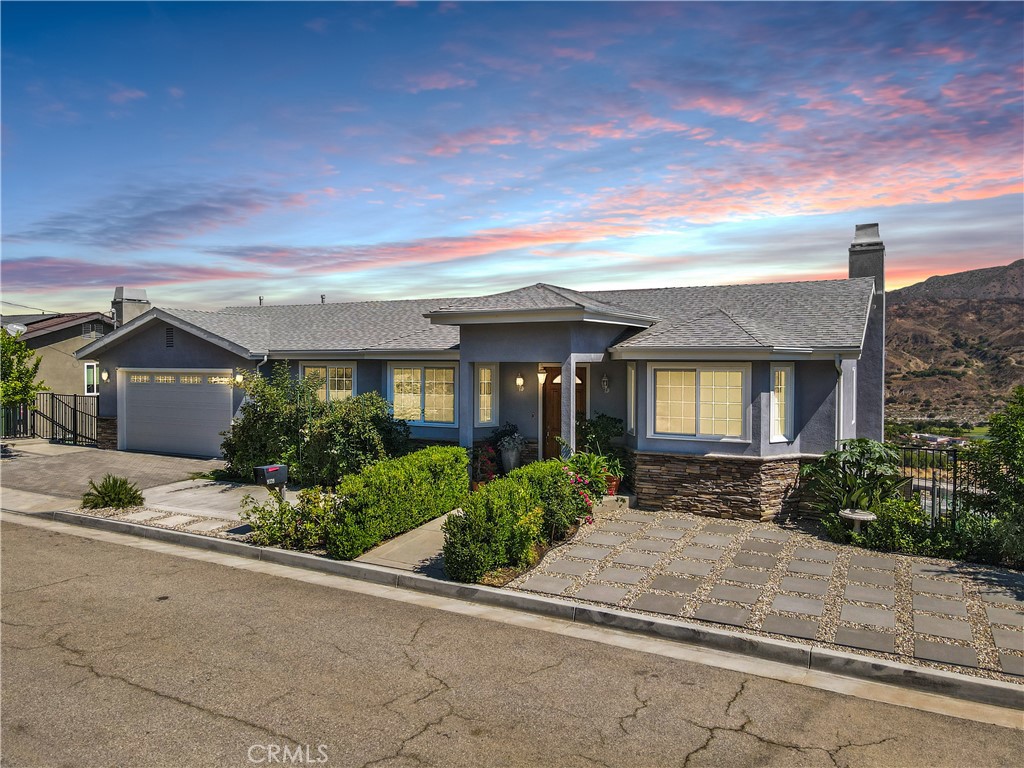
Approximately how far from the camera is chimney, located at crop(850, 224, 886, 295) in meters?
16.6

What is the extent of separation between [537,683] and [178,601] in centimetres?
510

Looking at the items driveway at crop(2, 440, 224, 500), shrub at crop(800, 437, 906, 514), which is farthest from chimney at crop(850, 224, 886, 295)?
driveway at crop(2, 440, 224, 500)

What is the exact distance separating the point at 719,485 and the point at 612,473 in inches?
82.2

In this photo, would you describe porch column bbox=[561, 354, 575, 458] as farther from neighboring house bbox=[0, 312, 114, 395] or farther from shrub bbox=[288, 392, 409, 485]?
neighboring house bbox=[0, 312, 114, 395]

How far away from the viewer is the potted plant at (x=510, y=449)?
15062 mm

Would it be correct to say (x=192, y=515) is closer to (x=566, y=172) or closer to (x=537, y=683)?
(x=537, y=683)

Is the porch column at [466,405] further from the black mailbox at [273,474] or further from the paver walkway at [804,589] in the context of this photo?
the paver walkway at [804,589]

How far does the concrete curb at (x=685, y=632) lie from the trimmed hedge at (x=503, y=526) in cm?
37

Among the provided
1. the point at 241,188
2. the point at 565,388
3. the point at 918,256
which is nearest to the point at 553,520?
the point at 565,388

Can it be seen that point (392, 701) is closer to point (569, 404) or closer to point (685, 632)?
point (685, 632)

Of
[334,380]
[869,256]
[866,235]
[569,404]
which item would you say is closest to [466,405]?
[569,404]

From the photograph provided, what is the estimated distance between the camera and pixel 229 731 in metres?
5.59

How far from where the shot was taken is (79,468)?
18859 millimetres

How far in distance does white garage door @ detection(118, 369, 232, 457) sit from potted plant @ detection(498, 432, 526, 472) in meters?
9.08
